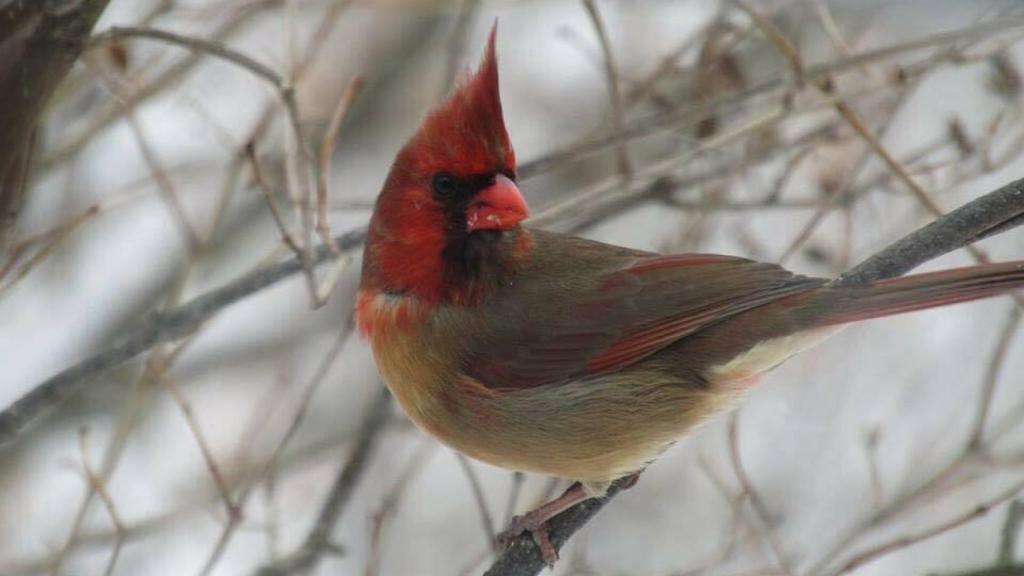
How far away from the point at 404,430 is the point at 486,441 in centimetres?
168

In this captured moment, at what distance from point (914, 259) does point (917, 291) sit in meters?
0.17

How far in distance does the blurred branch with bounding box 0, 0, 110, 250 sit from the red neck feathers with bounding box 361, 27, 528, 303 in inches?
33.3

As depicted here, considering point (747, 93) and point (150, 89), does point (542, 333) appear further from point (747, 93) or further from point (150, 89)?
point (150, 89)

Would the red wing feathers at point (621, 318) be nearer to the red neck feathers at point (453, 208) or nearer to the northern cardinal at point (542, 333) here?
the northern cardinal at point (542, 333)

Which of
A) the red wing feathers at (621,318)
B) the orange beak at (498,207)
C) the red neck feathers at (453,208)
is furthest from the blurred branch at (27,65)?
the red wing feathers at (621,318)

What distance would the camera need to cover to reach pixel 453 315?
3.34 meters

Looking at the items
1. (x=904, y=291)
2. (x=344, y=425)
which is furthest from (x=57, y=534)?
(x=904, y=291)

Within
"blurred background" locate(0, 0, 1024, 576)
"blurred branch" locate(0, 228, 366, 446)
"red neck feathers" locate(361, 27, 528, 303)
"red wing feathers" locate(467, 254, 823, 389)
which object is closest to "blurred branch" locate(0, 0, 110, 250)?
"blurred branch" locate(0, 228, 366, 446)

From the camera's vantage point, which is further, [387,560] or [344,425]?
[387,560]

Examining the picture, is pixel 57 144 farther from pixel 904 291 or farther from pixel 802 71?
pixel 904 291

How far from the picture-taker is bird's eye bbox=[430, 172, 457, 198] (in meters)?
3.18

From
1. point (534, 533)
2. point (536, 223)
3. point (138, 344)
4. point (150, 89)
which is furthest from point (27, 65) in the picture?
point (536, 223)

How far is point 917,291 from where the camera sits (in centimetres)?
288

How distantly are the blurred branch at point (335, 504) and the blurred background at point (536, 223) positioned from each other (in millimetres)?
20
